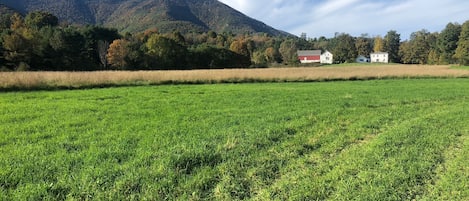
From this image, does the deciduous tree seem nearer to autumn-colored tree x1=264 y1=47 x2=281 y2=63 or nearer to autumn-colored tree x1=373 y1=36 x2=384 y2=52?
autumn-colored tree x1=373 y1=36 x2=384 y2=52

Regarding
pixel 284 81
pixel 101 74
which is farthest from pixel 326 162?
pixel 284 81

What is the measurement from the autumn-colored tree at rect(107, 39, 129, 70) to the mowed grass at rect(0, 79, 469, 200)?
164ft

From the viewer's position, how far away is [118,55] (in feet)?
198

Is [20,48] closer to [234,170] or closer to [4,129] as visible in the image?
[4,129]

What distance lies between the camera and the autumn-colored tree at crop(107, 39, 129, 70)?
58875mm

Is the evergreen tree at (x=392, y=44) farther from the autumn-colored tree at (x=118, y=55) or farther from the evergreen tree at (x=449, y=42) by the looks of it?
the autumn-colored tree at (x=118, y=55)

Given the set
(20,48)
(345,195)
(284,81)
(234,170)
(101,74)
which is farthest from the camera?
(20,48)

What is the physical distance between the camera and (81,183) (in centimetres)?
465

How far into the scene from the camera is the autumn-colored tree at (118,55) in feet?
193

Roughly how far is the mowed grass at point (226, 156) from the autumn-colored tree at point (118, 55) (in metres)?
50.0

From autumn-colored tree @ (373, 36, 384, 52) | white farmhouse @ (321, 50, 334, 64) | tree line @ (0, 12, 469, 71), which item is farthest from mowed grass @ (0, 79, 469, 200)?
autumn-colored tree @ (373, 36, 384, 52)

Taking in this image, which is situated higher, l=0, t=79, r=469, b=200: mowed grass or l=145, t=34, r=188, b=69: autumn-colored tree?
l=145, t=34, r=188, b=69: autumn-colored tree

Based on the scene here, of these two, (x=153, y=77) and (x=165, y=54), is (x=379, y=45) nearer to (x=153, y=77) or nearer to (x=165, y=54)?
(x=165, y=54)

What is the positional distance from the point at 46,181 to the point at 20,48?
49545mm
